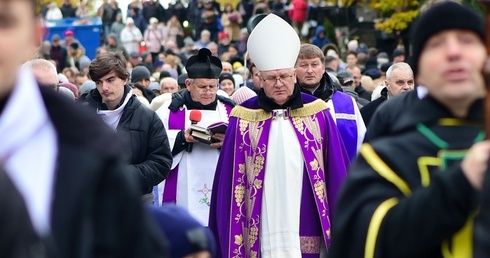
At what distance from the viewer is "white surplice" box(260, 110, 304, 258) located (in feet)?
29.7

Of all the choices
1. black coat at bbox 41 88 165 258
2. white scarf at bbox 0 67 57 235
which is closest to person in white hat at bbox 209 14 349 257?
black coat at bbox 41 88 165 258

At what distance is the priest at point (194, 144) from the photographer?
10.7m

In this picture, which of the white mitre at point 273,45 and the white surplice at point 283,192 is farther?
the white mitre at point 273,45

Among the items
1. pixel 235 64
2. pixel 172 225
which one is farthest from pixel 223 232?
pixel 235 64

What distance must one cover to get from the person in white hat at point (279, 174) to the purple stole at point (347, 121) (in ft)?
2.10

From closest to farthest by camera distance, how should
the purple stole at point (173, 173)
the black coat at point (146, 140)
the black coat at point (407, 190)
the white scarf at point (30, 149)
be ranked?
the white scarf at point (30, 149) < the black coat at point (407, 190) < the black coat at point (146, 140) < the purple stole at point (173, 173)

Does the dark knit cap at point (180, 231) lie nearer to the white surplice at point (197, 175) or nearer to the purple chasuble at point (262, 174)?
the purple chasuble at point (262, 174)

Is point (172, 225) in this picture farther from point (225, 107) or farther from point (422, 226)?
point (225, 107)

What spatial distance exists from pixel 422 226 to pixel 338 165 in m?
5.14

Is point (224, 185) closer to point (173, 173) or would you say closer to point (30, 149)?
point (173, 173)

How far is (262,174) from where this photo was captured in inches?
359

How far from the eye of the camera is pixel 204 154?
35.3 ft

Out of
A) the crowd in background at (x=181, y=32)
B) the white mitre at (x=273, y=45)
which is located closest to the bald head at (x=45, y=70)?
the white mitre at (x=273, y=45)

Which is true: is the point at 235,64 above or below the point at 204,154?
below
